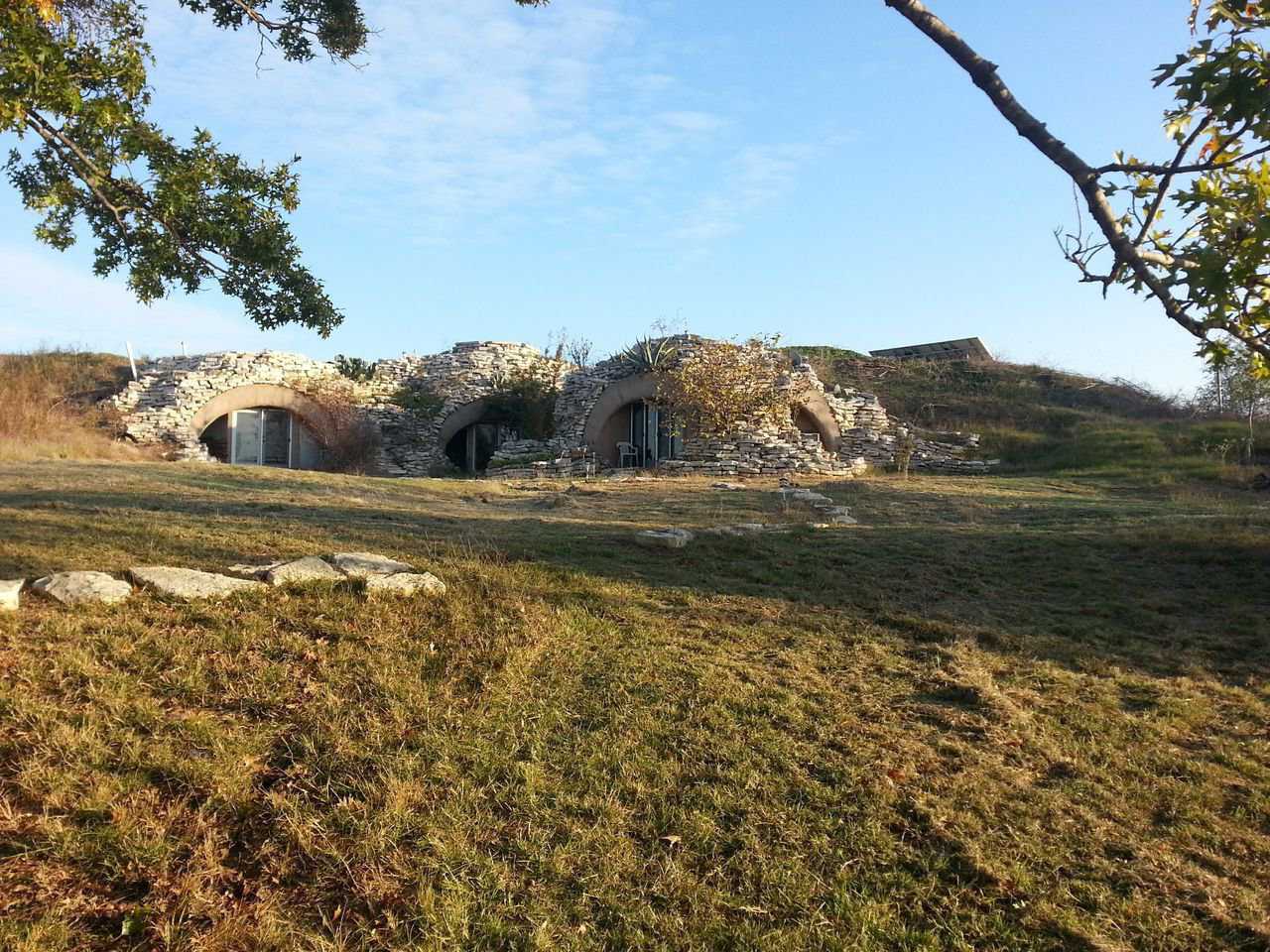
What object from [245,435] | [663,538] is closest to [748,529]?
[663,538]

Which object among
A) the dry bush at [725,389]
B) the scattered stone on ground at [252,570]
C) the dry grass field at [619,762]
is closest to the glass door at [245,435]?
the dry bush at [725,389]

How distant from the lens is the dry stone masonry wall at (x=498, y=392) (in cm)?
2075

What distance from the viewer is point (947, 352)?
1202 inches

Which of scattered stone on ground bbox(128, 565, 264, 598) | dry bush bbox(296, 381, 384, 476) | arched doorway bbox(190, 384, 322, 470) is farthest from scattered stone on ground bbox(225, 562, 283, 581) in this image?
arched doorway bbox(190, 384, 322, 470)

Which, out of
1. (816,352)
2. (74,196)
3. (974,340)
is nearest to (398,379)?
(816,352)

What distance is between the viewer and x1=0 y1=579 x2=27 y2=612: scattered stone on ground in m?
4.85

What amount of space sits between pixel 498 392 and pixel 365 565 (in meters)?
20.8

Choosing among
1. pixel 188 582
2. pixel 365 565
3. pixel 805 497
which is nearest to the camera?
pixel 188 582

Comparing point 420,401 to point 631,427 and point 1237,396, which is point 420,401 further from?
point 1237,396

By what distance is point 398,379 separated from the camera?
90.8 feet

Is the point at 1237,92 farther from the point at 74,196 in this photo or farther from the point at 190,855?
the point at 74,196

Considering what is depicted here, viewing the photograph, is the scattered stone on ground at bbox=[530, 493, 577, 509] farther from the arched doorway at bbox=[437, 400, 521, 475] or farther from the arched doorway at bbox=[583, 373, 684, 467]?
the arched doorway at bbox=[437, 400, 521, 475]

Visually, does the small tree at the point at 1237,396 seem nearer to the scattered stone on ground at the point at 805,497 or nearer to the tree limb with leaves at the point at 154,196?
the scattered stone on ground at the point at 805,497

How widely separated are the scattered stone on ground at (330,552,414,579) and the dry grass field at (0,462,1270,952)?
10.9 inches
